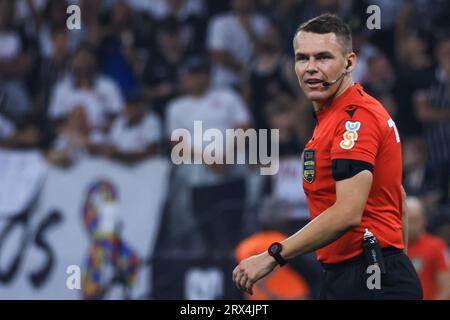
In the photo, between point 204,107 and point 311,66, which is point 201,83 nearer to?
point 204,107

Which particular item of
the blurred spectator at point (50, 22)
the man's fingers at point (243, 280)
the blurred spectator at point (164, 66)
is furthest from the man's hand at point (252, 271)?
the blurred spectator at point (50, 22)

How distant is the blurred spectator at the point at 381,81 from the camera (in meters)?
11.1

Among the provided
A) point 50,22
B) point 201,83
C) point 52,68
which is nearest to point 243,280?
point 201,83

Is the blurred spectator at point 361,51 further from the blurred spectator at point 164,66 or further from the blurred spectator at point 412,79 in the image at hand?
the blurred spectator at point 164,66

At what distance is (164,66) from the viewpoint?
39.7ft

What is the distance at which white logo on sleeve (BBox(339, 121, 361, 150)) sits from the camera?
15.8 ft

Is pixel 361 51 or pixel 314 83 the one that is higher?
pixel 361 51

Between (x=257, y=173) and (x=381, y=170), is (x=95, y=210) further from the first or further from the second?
(x=381, y=170)

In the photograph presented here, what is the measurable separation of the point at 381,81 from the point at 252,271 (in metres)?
6.93

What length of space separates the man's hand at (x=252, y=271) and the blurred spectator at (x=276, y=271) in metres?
3.72

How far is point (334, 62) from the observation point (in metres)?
5.03
